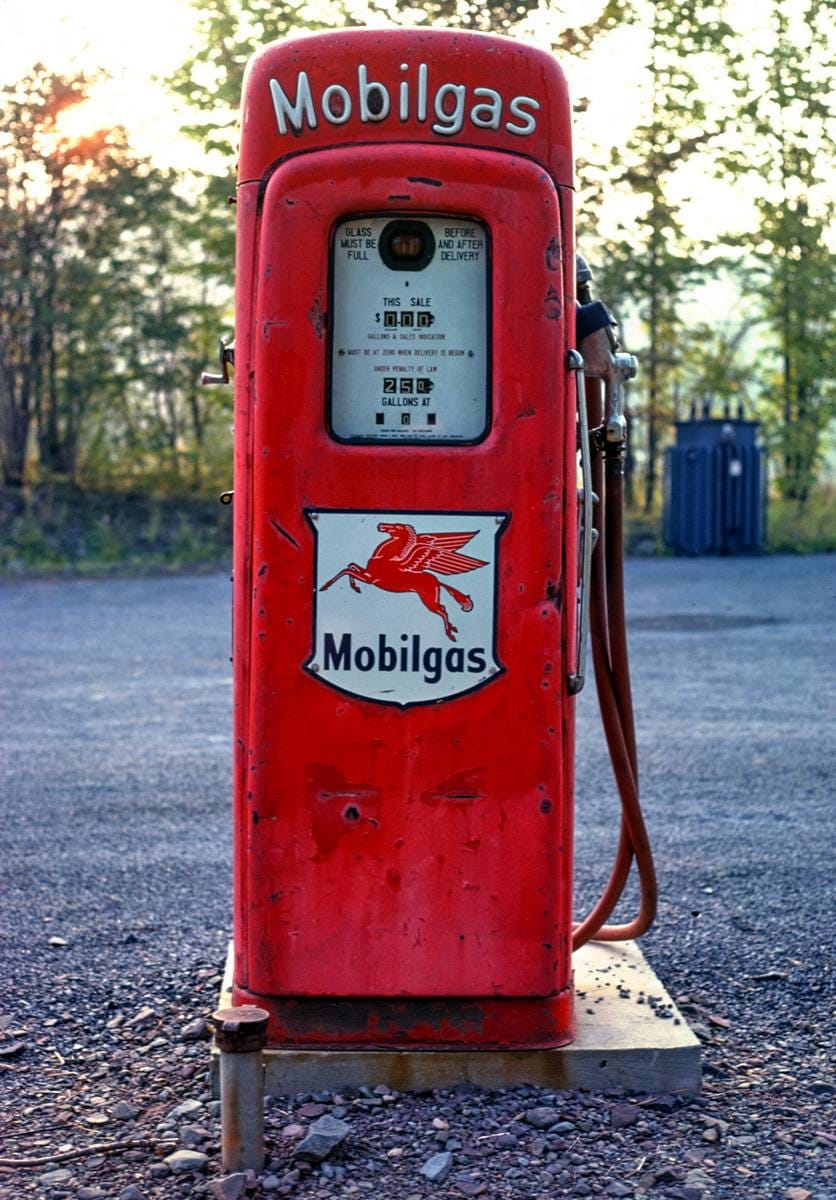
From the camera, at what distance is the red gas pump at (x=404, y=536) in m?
2.96

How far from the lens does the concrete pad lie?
3.01 meters

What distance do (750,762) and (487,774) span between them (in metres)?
3.63

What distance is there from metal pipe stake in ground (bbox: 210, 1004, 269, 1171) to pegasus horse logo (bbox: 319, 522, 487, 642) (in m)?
0.86

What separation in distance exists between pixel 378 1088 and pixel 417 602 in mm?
992

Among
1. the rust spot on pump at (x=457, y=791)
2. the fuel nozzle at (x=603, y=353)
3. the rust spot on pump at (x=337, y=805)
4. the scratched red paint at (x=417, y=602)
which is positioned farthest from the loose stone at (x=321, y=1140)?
the fuel nozzle at (x=603, y=353)

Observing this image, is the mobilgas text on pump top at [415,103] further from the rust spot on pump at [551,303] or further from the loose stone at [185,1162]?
the loose stone at [185,1162]

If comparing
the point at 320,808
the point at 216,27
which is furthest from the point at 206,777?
the point at 216,27

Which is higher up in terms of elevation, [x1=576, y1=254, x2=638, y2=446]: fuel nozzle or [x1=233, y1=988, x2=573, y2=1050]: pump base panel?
[x1=576, y1=254, x2=638, y2=446]: fuel nozzle

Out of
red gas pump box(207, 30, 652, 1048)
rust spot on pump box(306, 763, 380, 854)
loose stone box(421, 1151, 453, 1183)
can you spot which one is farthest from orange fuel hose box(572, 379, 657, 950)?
loose stone box(421, 1151, 453, 1183)

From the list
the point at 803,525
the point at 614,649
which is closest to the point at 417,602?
the point at 614,649

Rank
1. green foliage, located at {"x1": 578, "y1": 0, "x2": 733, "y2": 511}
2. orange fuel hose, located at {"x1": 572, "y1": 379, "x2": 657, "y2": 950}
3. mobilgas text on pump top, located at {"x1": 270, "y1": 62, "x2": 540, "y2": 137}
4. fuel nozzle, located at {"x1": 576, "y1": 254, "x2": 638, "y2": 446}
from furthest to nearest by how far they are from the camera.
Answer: green foliage, located at {"x1": 578, "y1": 0, "x2": 733, "y2": 511} < orange fuel hose, located at {"x1": 572, "y1": 379, "x2": 657, "y2": 950} < fuel nozzle, located at {"x1": 576, "y1": 254, "x2": 638, "y2": 446} < mobilgas text on pump top, located at {"x1": 270, "y1": 62, "x2": 540, "y2": 137}

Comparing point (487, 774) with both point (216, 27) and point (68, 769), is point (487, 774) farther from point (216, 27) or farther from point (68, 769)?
point (216, 27)

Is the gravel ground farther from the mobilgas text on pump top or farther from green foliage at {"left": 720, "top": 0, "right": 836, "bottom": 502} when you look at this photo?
green foliage at {"left": 720, "top": 0, "right": 836, "bottom": 502}

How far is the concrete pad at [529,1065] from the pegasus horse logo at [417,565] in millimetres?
870
